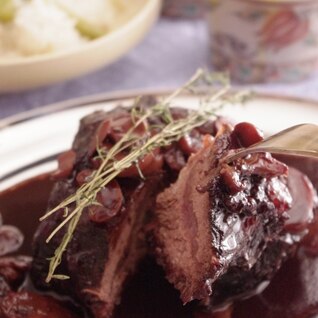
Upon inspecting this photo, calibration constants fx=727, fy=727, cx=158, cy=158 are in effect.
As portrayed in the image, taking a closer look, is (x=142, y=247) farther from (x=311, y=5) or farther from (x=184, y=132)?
(x=311, y=5)

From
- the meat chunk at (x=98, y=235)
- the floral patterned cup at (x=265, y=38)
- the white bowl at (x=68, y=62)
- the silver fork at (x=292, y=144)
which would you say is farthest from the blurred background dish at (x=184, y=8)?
the silver fork at (x=292, y=144)

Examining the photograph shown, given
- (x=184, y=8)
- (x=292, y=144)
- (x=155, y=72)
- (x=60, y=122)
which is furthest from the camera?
(x=184, y=8)

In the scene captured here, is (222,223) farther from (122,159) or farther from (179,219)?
(122,159)

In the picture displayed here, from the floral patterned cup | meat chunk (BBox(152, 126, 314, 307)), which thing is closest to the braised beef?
meat chunk (BBox(152, 126, 314, 307))

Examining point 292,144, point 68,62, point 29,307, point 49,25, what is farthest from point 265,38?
point 29,307

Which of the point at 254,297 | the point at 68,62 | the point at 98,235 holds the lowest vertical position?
the point at 254,297

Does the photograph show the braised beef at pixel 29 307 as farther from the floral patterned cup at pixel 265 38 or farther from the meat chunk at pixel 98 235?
the floral patterned cup at pixel 265 38

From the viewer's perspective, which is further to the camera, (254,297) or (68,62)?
(68,62)
